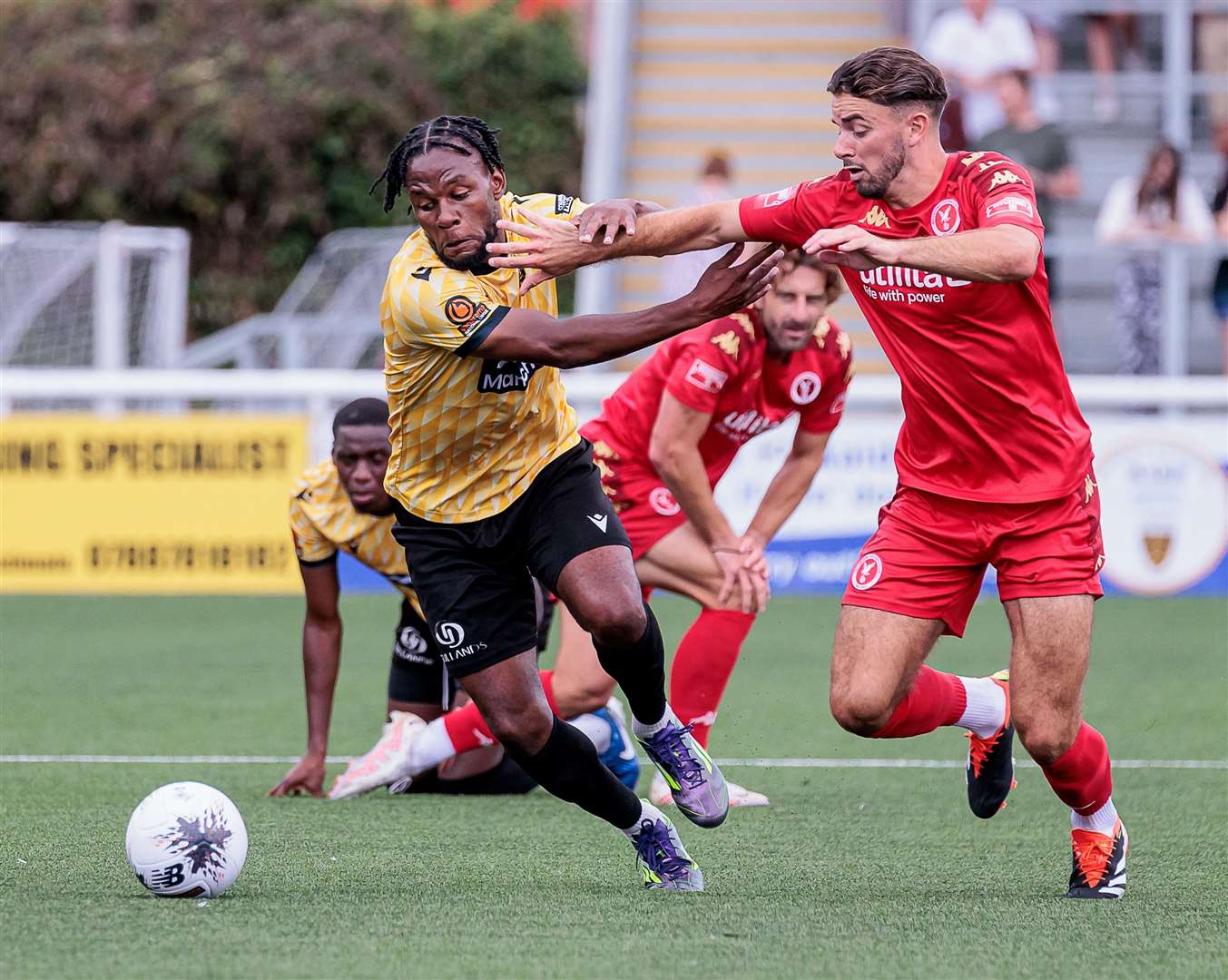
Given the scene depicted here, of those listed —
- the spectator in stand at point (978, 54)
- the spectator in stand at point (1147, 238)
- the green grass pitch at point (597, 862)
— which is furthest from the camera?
the spectator in stand at point (978, 54)

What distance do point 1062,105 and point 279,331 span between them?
698cm

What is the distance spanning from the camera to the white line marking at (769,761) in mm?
7527

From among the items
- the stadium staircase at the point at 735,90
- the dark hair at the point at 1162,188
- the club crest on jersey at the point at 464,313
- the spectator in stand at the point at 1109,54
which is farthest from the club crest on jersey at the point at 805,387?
the spectator in stand at the point at 1109,54

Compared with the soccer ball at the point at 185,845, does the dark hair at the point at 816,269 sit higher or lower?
higher

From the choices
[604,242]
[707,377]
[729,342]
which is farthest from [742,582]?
[604,242]

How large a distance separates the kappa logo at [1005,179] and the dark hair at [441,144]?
4.36 feet

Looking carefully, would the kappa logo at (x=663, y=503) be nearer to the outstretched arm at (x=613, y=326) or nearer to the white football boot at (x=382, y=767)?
the white football boot at (x=382, y=767)

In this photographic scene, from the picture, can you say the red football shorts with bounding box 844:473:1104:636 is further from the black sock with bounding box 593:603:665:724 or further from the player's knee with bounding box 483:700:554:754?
the player's knee with bounding box 483:700:554:754

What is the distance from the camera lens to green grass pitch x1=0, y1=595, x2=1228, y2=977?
4.42 meters

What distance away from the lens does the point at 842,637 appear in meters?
5.37

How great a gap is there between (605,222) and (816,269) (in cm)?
166

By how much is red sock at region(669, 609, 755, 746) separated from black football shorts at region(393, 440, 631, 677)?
5.32ft

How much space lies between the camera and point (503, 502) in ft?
17.5

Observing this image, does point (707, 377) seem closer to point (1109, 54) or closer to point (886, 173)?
point (886, 173)
